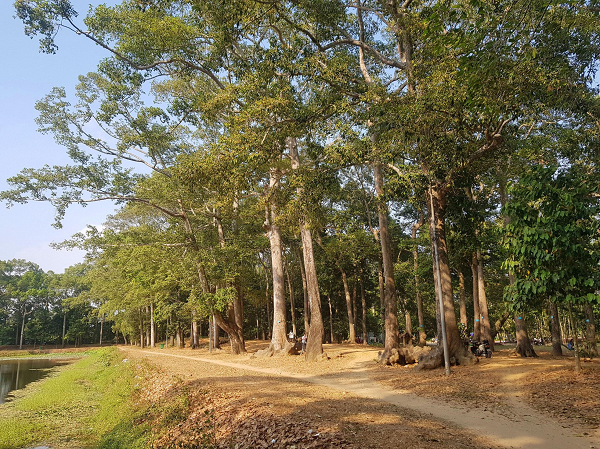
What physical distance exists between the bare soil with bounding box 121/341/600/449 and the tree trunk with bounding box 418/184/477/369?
1.61ft

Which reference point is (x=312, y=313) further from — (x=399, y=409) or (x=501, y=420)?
(x=501, y=420)

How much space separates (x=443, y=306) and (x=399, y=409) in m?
5.21

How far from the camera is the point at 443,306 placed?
1195 cm

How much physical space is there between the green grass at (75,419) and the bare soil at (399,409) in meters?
1.04

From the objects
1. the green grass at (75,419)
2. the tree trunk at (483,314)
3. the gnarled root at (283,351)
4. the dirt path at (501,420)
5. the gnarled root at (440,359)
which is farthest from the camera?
the gnarled root at (283,351)

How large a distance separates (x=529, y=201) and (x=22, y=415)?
15.9m

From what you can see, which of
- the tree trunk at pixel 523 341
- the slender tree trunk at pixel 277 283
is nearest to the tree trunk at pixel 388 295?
the tree trunk at pixel 523 341

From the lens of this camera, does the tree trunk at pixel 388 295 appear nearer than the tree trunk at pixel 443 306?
No

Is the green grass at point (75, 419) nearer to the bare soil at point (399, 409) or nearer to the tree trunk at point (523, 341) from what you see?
the bare soil at point (399, 409)

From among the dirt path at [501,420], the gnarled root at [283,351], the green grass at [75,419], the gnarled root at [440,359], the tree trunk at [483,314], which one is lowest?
the green grass at [75,419]

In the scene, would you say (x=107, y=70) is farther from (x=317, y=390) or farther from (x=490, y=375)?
(x=490, y=375)

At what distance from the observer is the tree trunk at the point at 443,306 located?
1202cm

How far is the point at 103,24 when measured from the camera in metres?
15.4

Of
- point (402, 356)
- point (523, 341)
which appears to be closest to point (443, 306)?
point (402, 356)
